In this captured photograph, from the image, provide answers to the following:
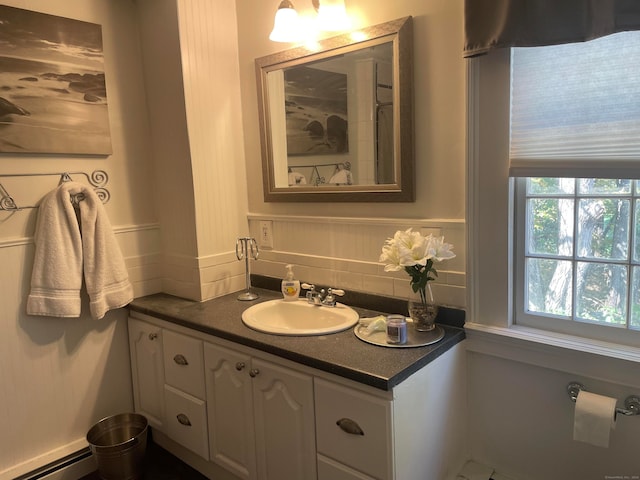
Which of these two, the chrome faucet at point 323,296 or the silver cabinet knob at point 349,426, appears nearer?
the silver cabinet knob at point 349,426

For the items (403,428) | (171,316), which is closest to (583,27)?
(403,428)

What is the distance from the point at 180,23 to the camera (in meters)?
2.08

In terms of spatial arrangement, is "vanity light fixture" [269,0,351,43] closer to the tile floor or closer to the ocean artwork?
the ocean artwork

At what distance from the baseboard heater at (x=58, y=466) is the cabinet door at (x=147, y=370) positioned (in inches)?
11.4

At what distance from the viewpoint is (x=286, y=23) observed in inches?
73.2

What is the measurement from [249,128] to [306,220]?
1.88ft

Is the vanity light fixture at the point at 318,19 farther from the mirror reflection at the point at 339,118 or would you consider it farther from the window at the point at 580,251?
the window at the point at 580,251

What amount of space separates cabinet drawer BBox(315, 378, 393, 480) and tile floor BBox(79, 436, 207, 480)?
0.89 m

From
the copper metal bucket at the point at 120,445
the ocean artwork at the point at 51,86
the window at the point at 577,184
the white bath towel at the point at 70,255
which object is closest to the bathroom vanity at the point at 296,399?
the copper metal bucket at the point at 120,445

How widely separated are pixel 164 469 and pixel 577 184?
2.06 metres

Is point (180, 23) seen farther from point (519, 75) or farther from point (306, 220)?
point (519, 75)

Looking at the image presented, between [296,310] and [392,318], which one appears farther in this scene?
[296,310]

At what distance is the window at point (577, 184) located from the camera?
4.36ft

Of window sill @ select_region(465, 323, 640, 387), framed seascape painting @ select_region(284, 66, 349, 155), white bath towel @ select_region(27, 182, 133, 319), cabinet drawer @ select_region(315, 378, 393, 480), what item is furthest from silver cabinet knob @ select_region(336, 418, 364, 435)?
white bath towel @ select_region(27, 182, 133, 319)
